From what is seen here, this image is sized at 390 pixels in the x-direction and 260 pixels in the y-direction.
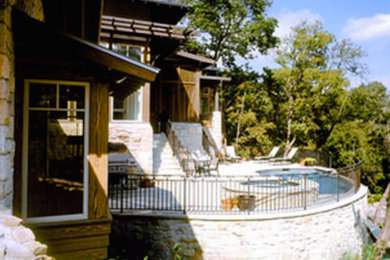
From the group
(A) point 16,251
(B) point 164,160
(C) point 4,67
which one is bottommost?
(B) point 164,160

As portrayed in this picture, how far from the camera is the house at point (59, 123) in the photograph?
3.98 m

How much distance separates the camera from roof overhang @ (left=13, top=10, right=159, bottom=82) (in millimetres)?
3773

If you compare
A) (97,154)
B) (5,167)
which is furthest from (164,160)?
(5,167)

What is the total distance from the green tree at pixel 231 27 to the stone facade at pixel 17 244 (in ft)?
72.0

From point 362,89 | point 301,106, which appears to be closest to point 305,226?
point 301,106

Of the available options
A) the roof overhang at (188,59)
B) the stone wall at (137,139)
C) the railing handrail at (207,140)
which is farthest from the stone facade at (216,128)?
the stone wall at (137,139)

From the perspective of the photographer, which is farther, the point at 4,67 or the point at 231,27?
the point at 231,27

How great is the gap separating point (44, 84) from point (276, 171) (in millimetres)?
13256

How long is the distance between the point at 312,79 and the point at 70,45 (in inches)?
805

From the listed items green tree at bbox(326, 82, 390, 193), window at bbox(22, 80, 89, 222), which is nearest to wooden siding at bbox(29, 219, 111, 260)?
window at bbox(22, 80, 89, 222)

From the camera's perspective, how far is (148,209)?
318 inches

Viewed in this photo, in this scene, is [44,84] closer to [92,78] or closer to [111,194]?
[92,78]

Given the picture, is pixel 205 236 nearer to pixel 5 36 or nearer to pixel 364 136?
pixel 5 36

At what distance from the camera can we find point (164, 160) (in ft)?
43.0
